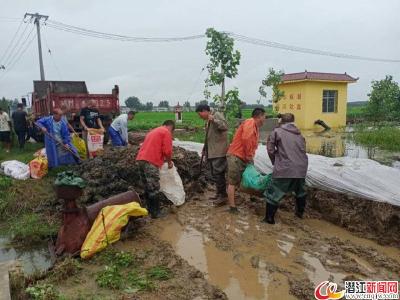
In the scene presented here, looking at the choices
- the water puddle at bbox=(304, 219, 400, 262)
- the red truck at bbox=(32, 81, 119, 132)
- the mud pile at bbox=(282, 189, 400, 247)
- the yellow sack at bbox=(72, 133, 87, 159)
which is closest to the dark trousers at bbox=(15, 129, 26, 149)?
the red truck at bbox=(32, 81, 119, 132)

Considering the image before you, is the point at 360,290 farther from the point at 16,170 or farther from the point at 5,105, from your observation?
the point at 5,105

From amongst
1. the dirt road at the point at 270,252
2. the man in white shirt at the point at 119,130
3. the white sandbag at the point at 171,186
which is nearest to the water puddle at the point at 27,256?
the dirt road at the point at 270,252

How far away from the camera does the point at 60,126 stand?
25.6 feet

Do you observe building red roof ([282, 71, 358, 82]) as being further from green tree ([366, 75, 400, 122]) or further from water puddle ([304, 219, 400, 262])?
water puddle ([304, 219, 400, 262])

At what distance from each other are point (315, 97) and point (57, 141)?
1593cm

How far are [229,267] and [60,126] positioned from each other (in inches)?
207

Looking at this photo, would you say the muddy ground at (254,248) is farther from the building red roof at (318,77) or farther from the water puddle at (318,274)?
the building red roof at (318,77)

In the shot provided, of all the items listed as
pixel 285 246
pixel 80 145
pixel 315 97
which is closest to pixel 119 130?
pixel 80 145

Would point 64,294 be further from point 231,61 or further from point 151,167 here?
point 231,61

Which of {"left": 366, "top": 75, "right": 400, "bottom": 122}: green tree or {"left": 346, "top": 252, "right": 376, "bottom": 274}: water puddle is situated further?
→ {"left": 366, "top": 75, "right": 400, "bottom": 122}: green tree

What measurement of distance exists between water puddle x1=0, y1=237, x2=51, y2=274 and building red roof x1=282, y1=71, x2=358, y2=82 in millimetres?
17350

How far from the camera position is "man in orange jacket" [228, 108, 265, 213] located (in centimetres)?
545

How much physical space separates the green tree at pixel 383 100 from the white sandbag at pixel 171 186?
1798cm

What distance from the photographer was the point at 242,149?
218 inches
